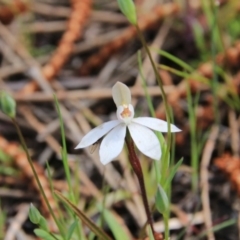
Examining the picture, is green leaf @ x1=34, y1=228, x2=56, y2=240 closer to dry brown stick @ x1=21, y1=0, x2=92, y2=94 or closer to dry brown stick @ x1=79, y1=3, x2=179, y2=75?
dry brown stick @ x1=21, y1=0, x2=92, y2=94

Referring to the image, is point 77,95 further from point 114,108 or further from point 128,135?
point 128,135

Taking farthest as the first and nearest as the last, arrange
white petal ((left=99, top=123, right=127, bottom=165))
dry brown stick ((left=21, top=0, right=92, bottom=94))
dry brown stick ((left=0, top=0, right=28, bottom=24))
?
dry brown stick ((left=0, top=0, right=28, bottom=24)), dry brown stick ((left=21, top=0, right=92, bottom=94)), white petal ((left=99, top=123, right=127, bottom=165))

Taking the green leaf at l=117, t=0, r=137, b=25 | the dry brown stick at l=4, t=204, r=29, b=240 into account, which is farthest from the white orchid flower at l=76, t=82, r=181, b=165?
the dry brown stick at l=4, t=204, r=29, b=240

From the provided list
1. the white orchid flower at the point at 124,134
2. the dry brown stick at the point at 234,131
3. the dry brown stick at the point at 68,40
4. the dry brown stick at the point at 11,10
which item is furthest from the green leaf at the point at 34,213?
the dry brown stick at the point at 11,10

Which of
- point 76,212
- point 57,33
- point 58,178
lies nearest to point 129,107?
point 76,212

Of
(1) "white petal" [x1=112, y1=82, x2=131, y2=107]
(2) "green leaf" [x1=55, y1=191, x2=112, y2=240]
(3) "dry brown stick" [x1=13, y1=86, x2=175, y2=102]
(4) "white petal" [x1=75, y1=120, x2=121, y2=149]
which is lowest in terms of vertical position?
(2) "green leaf" [x1=55, y1=191, x2=112, y2=240]
